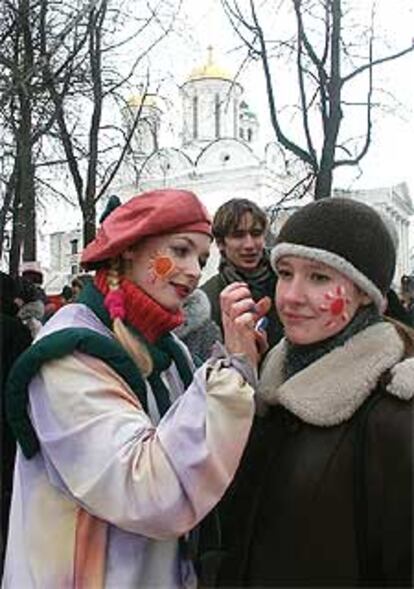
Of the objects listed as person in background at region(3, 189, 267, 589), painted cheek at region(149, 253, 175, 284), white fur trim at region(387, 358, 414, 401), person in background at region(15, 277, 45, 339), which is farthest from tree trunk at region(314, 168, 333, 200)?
white fur trim at region(387, 358, 414, 401)

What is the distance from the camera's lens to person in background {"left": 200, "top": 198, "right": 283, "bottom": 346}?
338cm

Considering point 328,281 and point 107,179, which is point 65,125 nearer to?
point 107,179

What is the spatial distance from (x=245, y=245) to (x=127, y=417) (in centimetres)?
184

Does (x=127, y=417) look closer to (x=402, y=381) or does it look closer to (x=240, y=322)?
(x=240, y=322)

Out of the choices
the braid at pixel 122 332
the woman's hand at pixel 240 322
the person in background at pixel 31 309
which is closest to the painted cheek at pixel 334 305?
the woman's hand at pixel 240 322

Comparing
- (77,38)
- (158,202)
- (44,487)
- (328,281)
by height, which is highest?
(77,38)

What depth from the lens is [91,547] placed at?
1.66 m

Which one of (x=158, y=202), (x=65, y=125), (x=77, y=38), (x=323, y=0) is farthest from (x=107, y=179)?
(x=158, y=202)

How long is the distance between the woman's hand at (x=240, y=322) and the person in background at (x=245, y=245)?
1.60 m

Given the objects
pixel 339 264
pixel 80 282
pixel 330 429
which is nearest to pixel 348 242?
pixel 339 264

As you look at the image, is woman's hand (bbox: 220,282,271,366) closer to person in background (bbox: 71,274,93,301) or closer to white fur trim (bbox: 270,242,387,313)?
white fur trim (bbox: 270,242,387,313)

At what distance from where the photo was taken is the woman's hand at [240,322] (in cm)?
168

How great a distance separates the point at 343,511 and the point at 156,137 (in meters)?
10.3

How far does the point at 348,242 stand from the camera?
1711 millimetres
